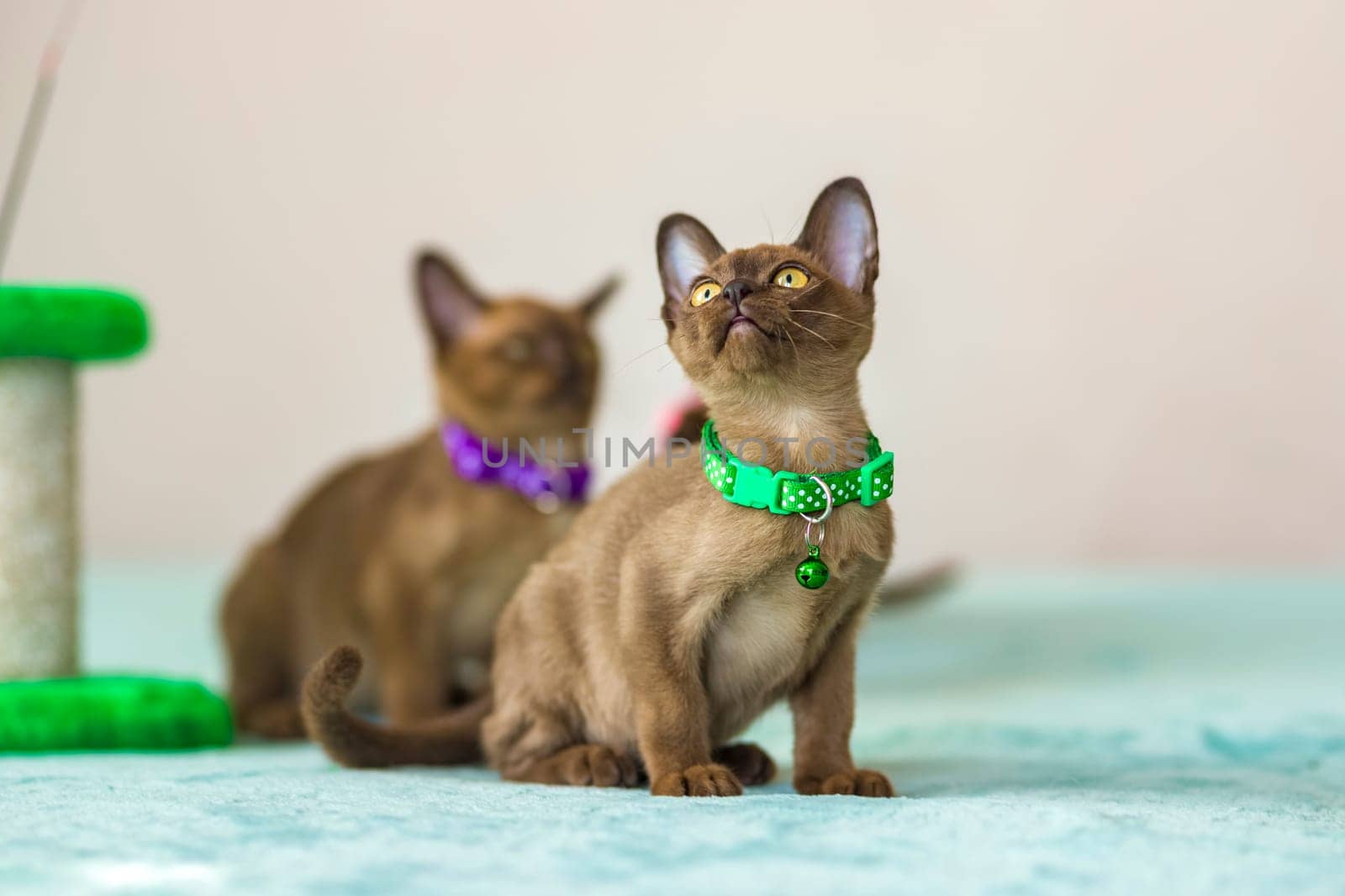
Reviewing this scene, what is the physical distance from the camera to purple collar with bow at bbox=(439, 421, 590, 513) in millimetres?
1880

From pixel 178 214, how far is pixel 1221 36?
2.81 meters

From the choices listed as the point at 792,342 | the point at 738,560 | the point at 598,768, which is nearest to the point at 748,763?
the point at 598,768

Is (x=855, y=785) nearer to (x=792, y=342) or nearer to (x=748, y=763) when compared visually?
(x=748, y=763)

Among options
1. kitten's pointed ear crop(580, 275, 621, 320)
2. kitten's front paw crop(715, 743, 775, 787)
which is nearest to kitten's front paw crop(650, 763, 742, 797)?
kitten's front paw crop(715, 743, 775, 787)

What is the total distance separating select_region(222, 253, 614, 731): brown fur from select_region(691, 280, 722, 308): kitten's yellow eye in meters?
0.77

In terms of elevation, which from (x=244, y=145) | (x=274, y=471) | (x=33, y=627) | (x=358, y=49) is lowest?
(x=33, y=627)

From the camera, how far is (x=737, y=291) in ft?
3.50

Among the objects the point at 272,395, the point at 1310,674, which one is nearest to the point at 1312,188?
the point at 1310,674

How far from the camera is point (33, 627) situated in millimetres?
1626

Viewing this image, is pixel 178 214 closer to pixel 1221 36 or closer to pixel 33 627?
pixel 33 627

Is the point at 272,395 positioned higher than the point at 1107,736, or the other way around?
the point at 272,395

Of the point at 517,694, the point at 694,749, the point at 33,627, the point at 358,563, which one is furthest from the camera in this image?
the point at 358,563

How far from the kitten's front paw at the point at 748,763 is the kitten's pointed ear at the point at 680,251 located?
0.40m

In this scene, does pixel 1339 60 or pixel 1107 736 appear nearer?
pixel 1107 736
